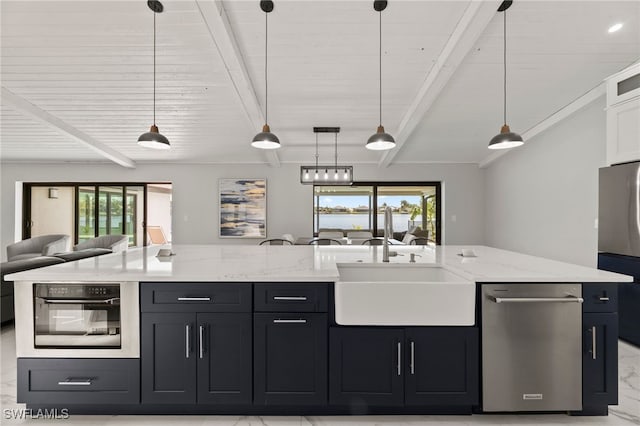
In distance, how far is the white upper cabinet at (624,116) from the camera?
2812 millimetres

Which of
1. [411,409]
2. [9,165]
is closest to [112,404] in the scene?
[411,409]

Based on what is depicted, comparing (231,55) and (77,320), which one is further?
(231,55)

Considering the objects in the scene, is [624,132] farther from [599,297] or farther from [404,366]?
[404,366]

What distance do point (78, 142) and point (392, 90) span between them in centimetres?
503

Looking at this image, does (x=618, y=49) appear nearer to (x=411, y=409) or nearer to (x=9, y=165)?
(x=411, y=409)

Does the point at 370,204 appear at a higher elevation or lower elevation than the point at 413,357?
higher

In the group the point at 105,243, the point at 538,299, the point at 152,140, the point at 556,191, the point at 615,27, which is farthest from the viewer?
the point at 105,243

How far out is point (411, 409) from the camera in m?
1.73

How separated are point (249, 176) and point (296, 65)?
3.76 metres

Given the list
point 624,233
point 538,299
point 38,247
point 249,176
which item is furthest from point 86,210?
point 624,233

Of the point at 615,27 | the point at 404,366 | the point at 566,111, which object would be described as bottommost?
the point at 404,366

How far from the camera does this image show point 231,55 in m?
2.92

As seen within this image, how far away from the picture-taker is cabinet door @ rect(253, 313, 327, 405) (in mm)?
1679

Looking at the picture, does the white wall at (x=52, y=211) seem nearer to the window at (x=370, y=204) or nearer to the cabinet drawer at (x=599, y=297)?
the window at (x=370, y=204)
